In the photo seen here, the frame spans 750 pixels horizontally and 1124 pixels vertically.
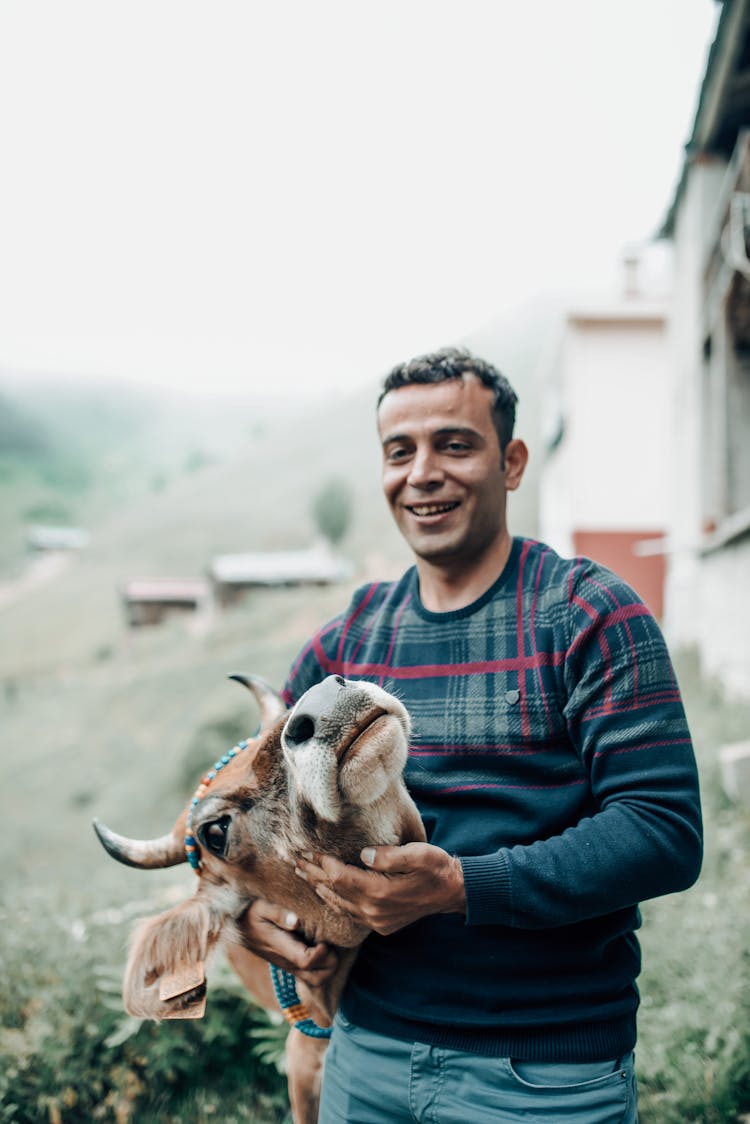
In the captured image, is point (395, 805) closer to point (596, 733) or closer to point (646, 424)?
point (596, 733)

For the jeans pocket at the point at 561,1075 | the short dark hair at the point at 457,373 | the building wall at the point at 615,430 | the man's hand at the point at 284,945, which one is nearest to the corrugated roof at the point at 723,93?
the building wall at the point at 615,430

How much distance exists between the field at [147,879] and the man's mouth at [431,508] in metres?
2.35

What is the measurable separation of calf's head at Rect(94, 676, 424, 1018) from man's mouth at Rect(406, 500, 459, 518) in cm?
64

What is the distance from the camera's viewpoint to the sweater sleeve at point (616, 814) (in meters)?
1.85

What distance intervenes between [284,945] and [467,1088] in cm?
59

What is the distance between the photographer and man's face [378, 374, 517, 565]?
2.40m

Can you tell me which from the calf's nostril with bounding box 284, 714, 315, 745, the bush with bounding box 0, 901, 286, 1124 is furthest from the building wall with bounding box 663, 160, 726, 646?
the calf's nostril with bounding box 284, 714, 315, 745

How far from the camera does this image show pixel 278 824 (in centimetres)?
227

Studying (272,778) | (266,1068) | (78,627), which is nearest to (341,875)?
(272,778)

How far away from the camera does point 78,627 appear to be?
55.6 metres

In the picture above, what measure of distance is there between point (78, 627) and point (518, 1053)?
57.1 m

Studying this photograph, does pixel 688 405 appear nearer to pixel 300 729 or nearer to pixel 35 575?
pixel 300 729

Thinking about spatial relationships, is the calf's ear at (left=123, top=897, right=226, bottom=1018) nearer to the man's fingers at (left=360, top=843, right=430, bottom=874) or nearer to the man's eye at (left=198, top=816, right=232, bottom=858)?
the man's eye at (left=198, top=816, right=232, bottom=858)

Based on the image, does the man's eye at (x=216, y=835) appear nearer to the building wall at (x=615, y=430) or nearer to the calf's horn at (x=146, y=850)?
the calf's horn at (x=146, y=850)
